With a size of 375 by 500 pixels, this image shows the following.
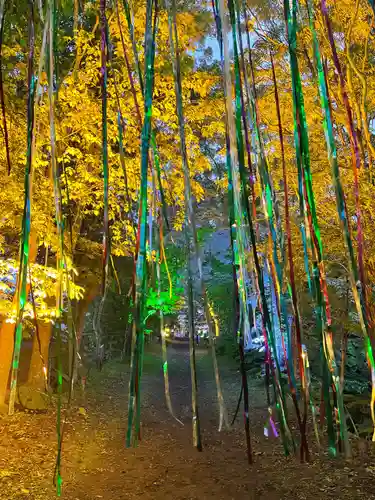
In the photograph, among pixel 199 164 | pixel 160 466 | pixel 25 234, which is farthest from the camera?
pixel 199 164

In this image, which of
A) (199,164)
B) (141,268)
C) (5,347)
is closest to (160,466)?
(5,347)

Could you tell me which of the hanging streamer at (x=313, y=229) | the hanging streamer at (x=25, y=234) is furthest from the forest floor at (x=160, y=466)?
the hanging streamer at (x=25, y=234)

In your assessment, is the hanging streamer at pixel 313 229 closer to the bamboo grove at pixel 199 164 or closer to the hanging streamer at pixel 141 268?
the bamboo grove at pixel 199 164

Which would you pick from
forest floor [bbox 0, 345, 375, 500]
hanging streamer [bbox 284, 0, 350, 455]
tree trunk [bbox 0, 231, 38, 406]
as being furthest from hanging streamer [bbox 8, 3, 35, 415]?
tree trunk [bbox 0, 231, 38, 406]

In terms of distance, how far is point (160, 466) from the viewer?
440 cm

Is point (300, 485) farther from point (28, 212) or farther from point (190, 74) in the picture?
point (190, 74)

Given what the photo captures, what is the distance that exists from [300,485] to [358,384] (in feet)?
11.4

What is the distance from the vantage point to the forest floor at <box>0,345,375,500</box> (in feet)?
11.7

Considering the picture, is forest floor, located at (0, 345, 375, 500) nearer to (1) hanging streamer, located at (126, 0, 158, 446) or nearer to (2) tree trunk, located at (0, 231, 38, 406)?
(2) tree trunk, located at (0, 231, 38, 406)

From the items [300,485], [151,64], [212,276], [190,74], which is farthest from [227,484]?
[212,276]

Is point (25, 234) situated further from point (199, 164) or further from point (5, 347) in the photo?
A: point (5, 347)

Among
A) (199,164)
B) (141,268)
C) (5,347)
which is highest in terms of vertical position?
(199,164)

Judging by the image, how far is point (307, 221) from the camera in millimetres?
885

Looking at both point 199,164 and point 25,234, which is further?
point 199,164
